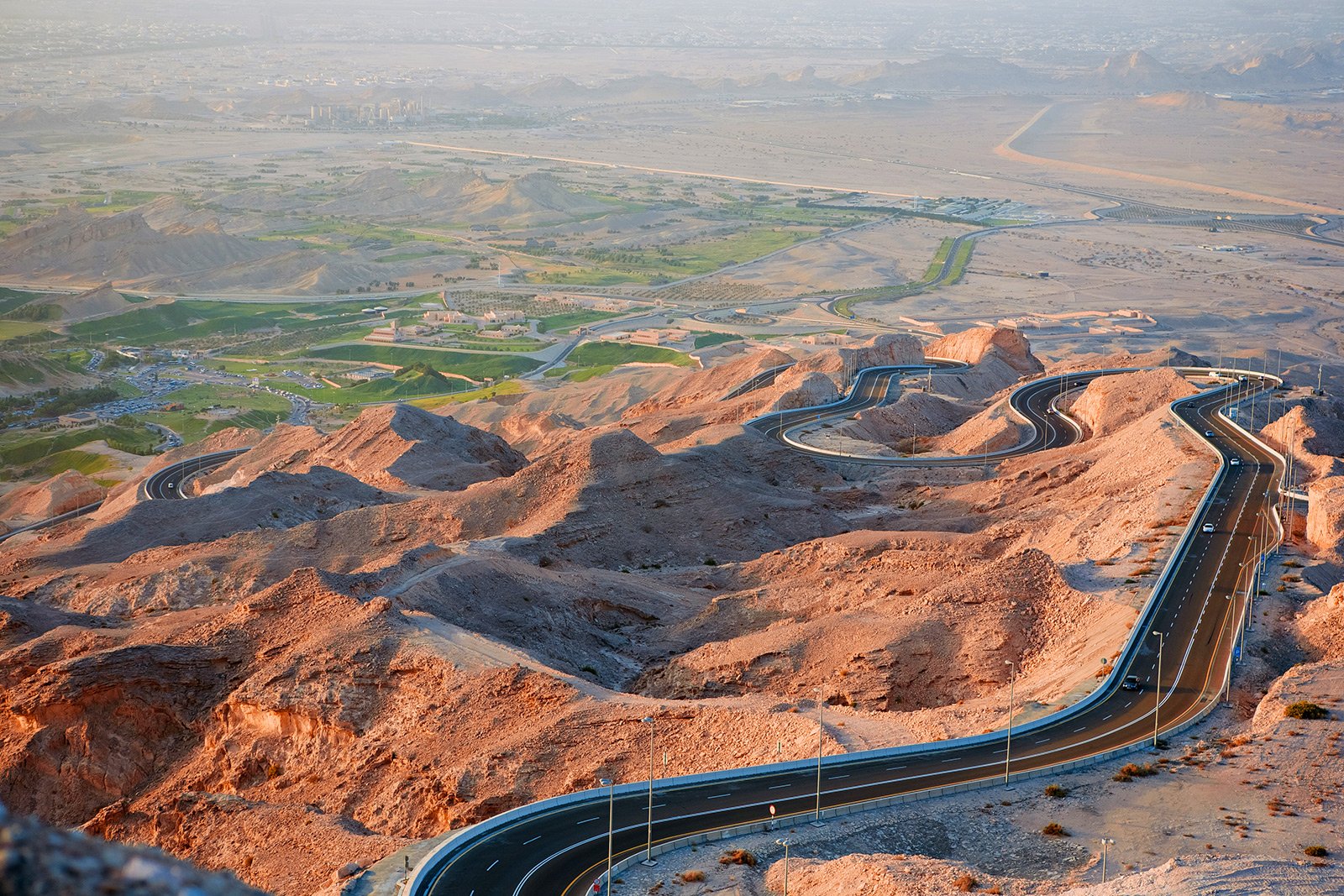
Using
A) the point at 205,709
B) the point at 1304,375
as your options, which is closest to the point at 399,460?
the point at 205,709

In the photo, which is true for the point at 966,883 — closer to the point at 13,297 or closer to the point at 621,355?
the point at 621,355

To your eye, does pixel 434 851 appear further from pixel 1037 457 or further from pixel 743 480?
pixel 1037 457

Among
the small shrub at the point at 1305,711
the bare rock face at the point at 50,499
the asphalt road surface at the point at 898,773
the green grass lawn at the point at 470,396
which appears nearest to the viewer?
the asphalt road surface at the point at 898,773

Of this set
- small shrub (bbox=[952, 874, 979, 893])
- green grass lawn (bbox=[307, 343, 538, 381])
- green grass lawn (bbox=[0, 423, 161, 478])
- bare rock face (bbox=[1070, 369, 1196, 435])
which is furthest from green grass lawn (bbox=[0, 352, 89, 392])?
small shrub (bbox=[952, 874, 979, 893])

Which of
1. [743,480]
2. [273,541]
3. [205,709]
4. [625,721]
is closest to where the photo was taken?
[625,721]

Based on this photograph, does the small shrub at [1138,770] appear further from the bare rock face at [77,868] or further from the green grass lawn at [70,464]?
the green grass lawn at [70,464]

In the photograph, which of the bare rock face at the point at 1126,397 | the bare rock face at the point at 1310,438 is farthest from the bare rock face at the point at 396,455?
the bare rock face at the point at 1310,438

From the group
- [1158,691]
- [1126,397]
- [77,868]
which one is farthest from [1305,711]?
[1126,397]
